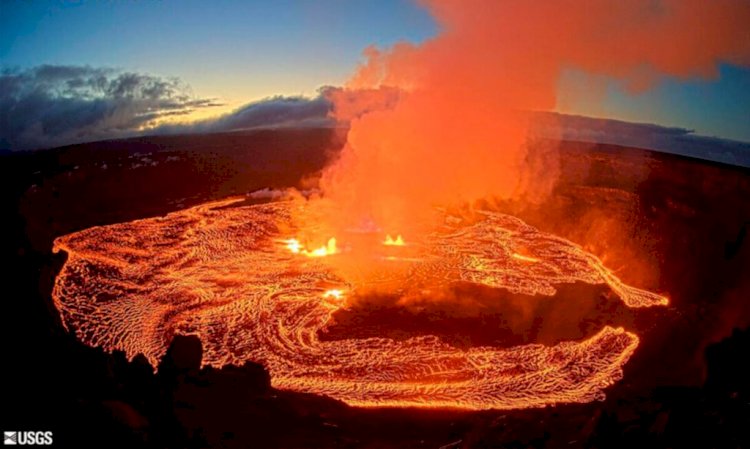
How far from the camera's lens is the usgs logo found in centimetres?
765

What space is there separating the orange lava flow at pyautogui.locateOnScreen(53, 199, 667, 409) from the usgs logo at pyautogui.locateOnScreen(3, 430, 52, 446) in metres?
4.35

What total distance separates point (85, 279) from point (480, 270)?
14.7 m

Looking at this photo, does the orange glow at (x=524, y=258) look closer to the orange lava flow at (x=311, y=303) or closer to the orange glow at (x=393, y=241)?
the orange lava flow at (x=311, y=303)

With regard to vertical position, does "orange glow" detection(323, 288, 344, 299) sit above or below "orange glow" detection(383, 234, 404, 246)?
below

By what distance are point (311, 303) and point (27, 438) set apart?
328 inches

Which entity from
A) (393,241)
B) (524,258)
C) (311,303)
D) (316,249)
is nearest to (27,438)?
(311,303)

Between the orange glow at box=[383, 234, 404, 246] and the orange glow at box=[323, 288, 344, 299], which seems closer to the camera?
the orange glow at box=[323, 288, 344, 299]

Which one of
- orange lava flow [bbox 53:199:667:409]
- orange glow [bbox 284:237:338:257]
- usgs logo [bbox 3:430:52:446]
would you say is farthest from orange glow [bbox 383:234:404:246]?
usgs logo [bbox 3:430:52:446]

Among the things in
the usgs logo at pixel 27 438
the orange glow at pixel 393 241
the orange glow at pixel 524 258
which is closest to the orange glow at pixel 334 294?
the orange glow at pixel 393 241

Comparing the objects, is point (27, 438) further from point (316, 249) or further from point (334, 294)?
point (316, 249)

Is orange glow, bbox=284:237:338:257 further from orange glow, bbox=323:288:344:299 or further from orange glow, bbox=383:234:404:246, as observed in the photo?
orange glow, bbox=323:288:344:299

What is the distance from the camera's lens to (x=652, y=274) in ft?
61.0

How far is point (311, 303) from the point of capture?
15062 millimetres

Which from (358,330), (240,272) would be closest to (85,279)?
(240,272)
